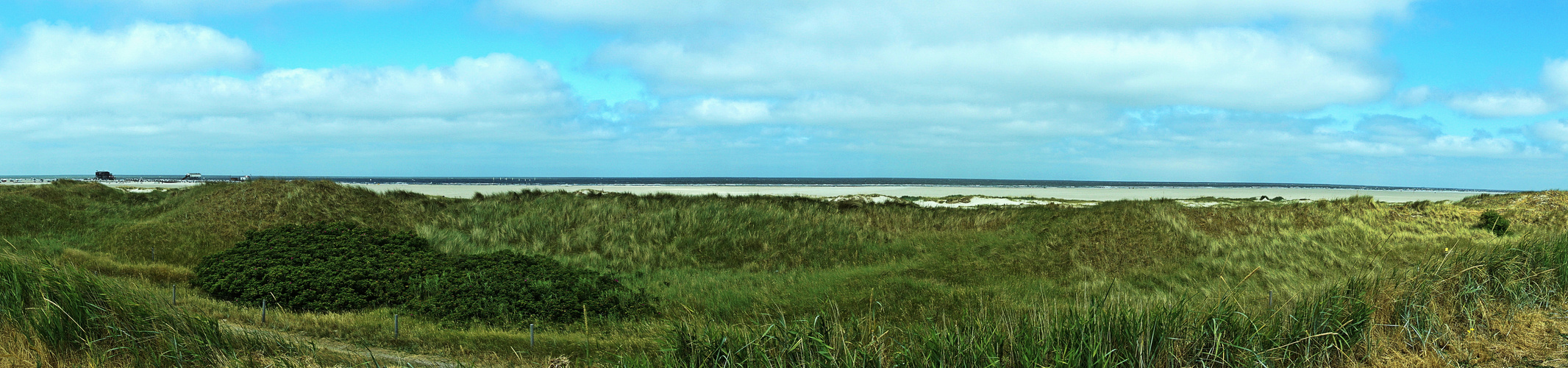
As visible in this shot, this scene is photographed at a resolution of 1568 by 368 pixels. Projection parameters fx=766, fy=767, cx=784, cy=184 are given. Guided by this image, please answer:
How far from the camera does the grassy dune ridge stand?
6.80 m

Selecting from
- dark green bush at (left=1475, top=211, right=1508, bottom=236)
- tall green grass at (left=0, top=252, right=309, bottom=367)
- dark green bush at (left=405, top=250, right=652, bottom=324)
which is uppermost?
dark green bush at (left=1475, top=211, right=1508, bottom=236)

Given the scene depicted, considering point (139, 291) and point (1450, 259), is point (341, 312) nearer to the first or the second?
point (139, 291)

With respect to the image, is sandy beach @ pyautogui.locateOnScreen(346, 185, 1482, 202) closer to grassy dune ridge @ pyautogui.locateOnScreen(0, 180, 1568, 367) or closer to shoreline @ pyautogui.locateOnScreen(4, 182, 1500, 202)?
shoreline @ pyautogui.locateOnScreen(4, 182, 1500, 202)

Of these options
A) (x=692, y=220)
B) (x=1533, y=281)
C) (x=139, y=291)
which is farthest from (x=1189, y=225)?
(x=139, y=291)

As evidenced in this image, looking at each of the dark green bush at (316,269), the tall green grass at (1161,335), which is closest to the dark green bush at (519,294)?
the dark green bush at (316,269)

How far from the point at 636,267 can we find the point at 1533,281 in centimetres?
1670

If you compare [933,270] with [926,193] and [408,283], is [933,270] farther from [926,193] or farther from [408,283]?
[926,193]

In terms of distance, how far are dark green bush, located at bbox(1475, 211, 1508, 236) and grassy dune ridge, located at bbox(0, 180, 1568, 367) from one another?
0.32 meters

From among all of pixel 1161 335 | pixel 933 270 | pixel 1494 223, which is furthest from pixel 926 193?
pixel 1161 335

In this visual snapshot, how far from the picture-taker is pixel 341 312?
547 inches

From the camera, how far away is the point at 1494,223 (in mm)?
19938

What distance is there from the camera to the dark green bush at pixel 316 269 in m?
14.4

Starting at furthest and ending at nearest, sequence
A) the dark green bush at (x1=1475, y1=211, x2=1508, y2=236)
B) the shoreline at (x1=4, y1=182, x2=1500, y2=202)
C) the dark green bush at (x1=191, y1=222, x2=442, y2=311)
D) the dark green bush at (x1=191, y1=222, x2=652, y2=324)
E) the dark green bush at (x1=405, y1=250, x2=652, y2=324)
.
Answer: the shoreline at (x1=4, y1=182, x2=1500, y2=202), the dark green bush at (x1=1475, y1=211, x2=1508, y2=236), the dark green bush at (x1=191, y1=222, x2=442, y2=311), the dark green bush at (x1=191, y1=222, x2=652, y2=324), the dark green bush at (x1=405, y1=250, x2=652, y2=324)

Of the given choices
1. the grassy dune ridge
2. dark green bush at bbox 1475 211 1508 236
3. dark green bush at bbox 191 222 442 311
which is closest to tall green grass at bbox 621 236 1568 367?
the grassy dune ridge
